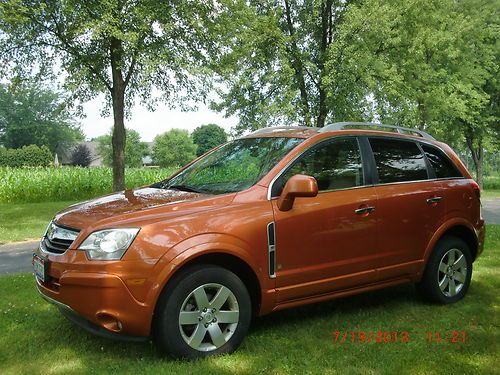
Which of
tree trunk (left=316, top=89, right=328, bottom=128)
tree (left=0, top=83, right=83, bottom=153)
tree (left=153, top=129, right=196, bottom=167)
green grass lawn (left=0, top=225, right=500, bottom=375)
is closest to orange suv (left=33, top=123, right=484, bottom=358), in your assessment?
green grass lawn (left=0, top=225, right=500, bottom=375)

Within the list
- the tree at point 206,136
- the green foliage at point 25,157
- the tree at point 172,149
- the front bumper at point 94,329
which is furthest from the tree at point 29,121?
the front bumper at point 94,329

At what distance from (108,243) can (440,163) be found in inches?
145

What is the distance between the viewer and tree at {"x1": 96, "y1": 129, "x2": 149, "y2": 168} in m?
96.5

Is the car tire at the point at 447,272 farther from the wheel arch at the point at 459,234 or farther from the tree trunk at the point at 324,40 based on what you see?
the tree trunk at the point at 324,40

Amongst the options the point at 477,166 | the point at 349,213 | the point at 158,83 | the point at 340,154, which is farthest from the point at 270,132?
the point at 477,166

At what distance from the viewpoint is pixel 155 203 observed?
3.99 m

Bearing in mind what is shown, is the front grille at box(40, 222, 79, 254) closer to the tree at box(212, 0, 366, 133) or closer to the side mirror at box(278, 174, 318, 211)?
the side mirror at box(278, 174, 318, 211)

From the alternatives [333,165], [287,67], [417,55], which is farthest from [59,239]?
[417,55]

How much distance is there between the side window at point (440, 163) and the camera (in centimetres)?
536

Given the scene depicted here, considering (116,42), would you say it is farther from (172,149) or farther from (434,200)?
(172,149)

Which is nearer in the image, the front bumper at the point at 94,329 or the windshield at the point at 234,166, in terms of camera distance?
the front bumper at the point at 94,329

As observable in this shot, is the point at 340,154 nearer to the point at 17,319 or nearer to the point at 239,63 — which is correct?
the point at 17,319

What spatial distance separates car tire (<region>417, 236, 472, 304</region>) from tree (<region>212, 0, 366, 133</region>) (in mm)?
11941

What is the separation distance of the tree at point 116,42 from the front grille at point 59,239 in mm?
8984
